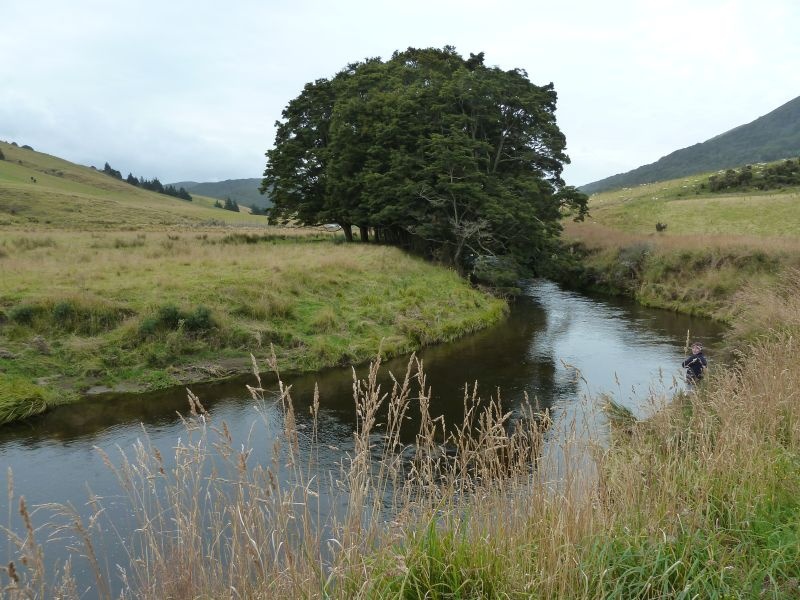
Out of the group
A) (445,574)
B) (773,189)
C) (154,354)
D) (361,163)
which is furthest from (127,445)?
(773,189)

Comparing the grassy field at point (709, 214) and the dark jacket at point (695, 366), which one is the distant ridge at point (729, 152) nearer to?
the grassy field at point (709, 214)

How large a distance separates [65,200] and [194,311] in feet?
208

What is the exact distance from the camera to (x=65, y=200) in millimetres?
67875

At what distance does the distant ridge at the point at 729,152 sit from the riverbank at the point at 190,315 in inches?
5709

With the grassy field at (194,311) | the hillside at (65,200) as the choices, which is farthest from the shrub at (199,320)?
the hillside at (65,200)

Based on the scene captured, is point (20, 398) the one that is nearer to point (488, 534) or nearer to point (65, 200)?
point (488, 534)

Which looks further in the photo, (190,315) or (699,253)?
(699,253)

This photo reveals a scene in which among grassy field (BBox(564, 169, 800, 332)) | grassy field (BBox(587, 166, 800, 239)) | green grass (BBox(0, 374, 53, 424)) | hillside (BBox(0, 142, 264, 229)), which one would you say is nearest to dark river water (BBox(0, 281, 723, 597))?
green grass (BBox(0, 374, 53, 424))

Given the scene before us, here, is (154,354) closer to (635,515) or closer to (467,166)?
(635,515)

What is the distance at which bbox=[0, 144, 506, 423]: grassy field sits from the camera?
14.8m

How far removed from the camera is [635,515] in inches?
156

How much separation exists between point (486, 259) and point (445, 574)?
26157mm

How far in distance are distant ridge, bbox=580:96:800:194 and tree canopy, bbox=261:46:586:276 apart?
132m

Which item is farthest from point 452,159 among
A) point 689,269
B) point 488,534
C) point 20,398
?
point 488,534
